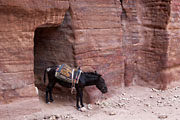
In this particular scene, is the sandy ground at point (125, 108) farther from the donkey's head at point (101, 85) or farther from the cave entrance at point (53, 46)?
the cave entrance at point (53, 46)

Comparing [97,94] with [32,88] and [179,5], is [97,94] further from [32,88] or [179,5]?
[179,5]

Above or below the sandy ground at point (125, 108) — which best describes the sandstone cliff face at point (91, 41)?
above

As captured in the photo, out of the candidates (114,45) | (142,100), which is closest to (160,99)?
(142,100)

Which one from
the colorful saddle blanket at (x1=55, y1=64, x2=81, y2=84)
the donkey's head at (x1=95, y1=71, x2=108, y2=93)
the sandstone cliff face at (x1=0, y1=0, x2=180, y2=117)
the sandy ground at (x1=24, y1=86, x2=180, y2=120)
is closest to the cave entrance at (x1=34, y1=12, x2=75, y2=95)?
the sandstone cliff face at (x1=0, y1=0, x2=180, y2=117)

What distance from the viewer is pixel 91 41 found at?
5.92m

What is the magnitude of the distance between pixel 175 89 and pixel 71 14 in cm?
413

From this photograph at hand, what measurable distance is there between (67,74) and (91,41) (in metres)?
1.19

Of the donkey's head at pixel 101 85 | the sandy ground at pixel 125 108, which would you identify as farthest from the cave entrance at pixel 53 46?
the sandy ground at pixel 125 108

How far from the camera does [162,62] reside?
693cm

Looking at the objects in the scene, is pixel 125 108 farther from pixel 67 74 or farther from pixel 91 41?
pixel 91 41

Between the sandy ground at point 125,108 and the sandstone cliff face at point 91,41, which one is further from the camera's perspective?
the sandy ground at point 125,108

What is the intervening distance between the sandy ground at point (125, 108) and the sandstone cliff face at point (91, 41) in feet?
1.03

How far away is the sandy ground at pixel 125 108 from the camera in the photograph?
5.18 metres

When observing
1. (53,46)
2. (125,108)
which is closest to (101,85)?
(125,108)
